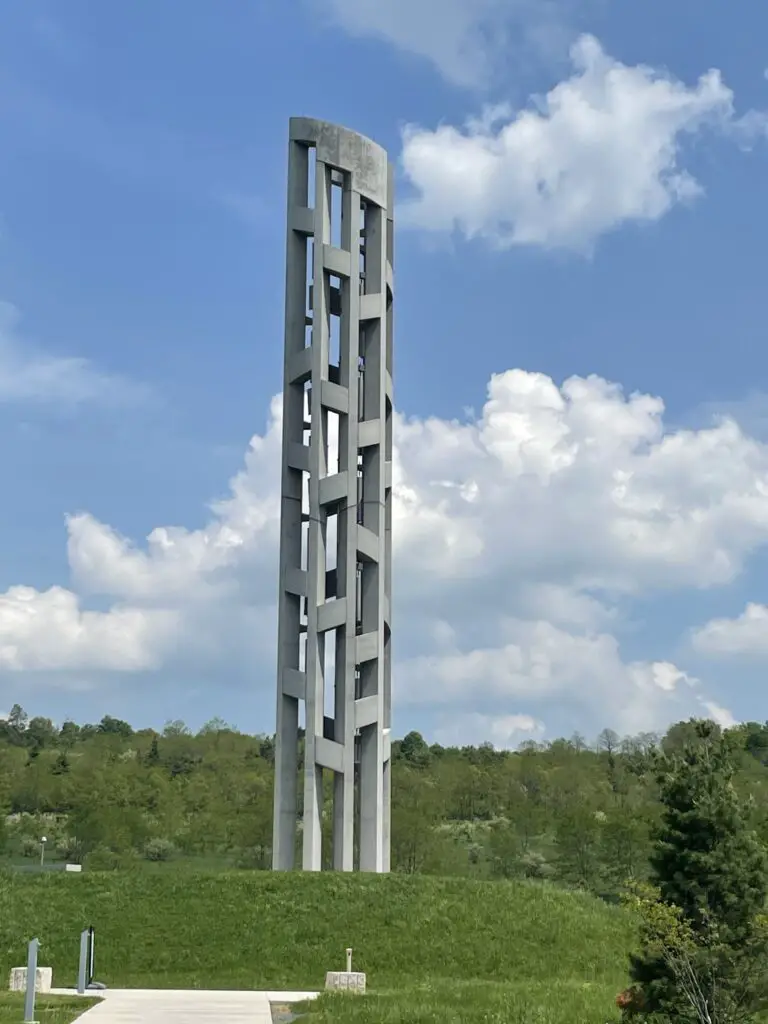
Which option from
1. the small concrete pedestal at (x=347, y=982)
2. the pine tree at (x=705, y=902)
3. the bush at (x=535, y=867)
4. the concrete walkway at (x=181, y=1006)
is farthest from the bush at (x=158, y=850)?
the pine tree at (x=705, y=902)

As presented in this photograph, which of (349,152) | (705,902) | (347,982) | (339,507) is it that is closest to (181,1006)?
(347,982)

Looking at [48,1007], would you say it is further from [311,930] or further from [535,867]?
[535,867]

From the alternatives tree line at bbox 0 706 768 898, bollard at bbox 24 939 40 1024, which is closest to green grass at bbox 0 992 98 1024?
bollard at bbox 24 939 40 1024

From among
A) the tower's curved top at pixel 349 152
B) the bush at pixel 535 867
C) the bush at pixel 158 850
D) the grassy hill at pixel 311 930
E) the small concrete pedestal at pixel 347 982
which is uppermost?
the tower's curved top at pixel 349 152

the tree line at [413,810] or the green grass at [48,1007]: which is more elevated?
the tree line at [413,810]

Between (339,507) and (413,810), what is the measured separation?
3042cm

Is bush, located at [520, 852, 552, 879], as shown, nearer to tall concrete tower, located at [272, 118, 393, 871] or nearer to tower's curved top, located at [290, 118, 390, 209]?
tall concrete tower, located at [272, 118, 393, 871]

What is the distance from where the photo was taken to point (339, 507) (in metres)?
34.6

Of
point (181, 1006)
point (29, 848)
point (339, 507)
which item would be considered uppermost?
point (339, 507)

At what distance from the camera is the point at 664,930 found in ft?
45.6

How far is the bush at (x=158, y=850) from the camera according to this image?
63.0m

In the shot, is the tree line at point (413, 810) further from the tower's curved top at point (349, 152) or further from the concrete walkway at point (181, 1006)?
Answer: the concrete walkway at point (181, 1006)

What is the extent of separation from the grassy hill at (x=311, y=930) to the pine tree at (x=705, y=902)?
22.1ft

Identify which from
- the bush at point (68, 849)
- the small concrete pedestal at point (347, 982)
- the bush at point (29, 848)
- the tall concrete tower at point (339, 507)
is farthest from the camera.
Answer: the bush at point (29, 848)
